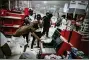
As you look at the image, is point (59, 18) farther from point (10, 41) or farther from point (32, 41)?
point (10, 41)

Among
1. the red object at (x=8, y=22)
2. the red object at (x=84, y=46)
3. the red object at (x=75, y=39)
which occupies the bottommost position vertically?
the red object at (x=84, y=46)

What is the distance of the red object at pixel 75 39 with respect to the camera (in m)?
3.48

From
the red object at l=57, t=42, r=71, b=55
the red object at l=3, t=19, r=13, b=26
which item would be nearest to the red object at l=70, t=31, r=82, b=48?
the red object at l=57, t=42, r=71, b=55

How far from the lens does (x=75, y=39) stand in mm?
3615

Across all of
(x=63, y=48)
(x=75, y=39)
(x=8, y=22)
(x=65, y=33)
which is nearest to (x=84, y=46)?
(x=75, y=39)

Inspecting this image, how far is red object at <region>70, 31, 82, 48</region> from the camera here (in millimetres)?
3482

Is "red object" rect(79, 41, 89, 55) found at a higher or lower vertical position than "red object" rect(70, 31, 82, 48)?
lower

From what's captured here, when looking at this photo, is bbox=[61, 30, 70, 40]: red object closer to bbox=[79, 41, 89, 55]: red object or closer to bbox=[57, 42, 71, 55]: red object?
bbox=[79, 41, 89, 55]: red object

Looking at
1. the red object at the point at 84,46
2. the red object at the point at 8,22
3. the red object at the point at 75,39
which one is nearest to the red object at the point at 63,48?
the red object at the point at 75,39

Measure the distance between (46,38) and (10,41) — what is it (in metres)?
0.82

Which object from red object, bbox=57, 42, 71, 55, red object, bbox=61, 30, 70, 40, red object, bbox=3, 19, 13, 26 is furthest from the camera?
red object, bbox=3, 19, 13, 26

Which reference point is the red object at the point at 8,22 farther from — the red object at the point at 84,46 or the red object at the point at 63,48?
the red object at the point at 84,46

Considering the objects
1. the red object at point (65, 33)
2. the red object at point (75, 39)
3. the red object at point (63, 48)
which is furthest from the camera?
the red object at point (65, 33)

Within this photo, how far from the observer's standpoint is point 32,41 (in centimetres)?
326
